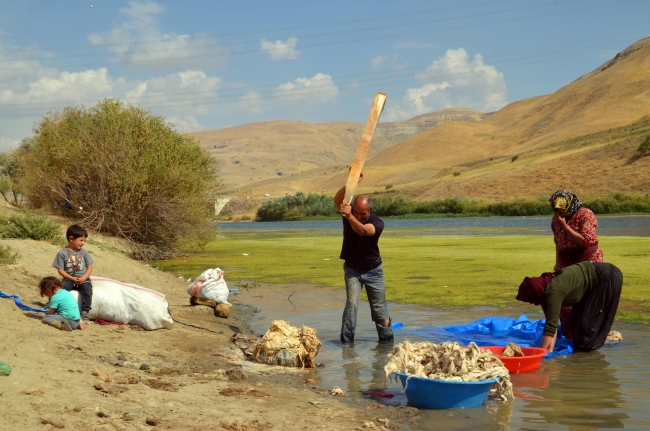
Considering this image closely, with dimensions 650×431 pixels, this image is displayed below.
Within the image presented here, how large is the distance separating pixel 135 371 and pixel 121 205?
21.2 m

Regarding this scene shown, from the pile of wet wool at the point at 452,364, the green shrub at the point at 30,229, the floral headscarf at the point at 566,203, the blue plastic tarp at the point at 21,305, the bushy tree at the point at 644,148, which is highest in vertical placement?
the bushy tree at the point at 644,148

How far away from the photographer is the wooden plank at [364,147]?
30.2ft

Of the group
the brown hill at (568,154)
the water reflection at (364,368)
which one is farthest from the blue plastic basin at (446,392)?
the brown hill at (568,154)

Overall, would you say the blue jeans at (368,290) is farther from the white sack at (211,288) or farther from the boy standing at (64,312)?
the white sack at (211,288)

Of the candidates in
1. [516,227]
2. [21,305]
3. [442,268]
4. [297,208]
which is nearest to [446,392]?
[21,305]

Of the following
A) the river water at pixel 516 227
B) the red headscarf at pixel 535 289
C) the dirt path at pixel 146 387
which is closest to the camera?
the dirt path at pixel 146 387

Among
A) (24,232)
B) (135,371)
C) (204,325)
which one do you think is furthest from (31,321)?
(24,232)

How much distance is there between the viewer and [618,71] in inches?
7141

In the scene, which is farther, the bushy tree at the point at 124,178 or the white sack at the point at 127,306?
the bushy tree at the point at 124,178

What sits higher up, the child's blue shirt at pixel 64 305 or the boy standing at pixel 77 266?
the boy standing at pixel 77 266

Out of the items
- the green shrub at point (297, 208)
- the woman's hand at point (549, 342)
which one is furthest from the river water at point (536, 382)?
the green shrub at point (297, 208)

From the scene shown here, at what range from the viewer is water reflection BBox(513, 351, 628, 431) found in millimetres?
6629

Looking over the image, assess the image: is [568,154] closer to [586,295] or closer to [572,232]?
[586,295]

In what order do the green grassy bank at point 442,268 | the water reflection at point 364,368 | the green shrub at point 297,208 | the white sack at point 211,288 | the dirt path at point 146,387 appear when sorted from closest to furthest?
the dirt path at point 146,387, the water reflection at point 364,368, the white sack at point 211,288, the green grassy bank at point 442,268, the green shrub at point 297,208
